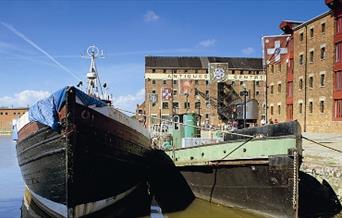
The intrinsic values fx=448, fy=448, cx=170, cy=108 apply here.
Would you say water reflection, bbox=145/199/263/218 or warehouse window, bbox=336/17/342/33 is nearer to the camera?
water reflection, bbox=145/199/263/218

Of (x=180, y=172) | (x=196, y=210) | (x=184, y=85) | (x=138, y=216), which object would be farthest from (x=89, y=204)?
(x=184, y=85)

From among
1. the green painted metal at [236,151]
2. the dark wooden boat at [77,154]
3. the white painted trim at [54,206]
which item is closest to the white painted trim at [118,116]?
the dark wooden boat at [77,154]

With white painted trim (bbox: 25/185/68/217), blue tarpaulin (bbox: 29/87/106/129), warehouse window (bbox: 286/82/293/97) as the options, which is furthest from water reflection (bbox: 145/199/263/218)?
warehouse window (bbox: 286/82/293/97)

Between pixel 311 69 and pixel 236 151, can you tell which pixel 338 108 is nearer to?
pixel 311 69

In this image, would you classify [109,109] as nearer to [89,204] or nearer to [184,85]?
[89,204]

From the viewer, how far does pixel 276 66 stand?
47.4 metres

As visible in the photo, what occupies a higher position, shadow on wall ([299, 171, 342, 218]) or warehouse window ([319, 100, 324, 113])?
warehouse window ([319, 100, 324, 113])

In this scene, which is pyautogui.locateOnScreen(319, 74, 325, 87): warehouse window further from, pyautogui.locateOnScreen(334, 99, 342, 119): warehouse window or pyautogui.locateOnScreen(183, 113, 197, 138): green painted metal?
pyautogui.locateOnScreen(183, 113, 197, 138): green painted metal

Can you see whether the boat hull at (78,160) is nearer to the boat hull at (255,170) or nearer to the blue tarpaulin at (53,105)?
the blue tarpaulin at (53,105)

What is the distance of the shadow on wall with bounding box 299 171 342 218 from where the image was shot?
13.4 metres

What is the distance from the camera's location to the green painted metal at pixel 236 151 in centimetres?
1235

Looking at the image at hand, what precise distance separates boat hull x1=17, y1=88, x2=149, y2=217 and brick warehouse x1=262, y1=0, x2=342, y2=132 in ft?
76.2

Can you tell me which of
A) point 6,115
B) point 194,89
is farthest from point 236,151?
point 6,115

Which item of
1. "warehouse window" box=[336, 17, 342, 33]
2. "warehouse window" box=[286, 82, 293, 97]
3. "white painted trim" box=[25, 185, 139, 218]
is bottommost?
"white painted trim" box=[25, 185, 139, 218]
